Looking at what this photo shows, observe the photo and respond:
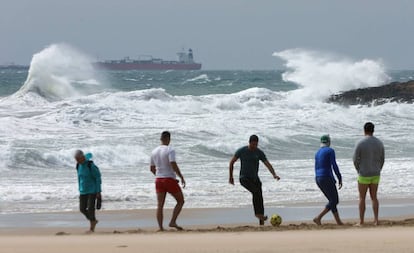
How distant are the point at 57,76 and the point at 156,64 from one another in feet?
376

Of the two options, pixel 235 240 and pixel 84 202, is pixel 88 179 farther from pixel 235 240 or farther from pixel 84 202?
pixel 235 240

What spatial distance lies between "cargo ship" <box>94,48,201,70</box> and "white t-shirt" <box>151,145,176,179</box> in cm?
13992

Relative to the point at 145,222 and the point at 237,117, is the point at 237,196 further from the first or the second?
the point at 237,117

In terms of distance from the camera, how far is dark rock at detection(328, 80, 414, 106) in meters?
47.9

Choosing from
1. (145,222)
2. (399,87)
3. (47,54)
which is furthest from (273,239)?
(47,54)

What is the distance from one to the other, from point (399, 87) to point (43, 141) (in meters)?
29.0

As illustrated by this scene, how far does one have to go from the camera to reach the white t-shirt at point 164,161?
11.8 meters

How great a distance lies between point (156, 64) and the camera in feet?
557

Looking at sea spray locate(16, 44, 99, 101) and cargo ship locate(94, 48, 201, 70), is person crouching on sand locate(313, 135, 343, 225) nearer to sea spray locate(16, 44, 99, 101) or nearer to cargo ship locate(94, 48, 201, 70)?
sea spray locate(16, 44, 99, 101)

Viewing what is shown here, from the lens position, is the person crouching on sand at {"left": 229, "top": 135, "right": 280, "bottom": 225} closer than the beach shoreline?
Yes

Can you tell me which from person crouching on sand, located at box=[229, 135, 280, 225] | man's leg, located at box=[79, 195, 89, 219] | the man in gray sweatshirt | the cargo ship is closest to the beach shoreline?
person crouching on sand, located at box=[229, 135, 280, 225]

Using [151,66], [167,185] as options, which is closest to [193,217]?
[167,185]

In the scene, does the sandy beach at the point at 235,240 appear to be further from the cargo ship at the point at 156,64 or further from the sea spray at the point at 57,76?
the cargo ship at the point at 156,64

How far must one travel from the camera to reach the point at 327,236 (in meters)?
10.7
